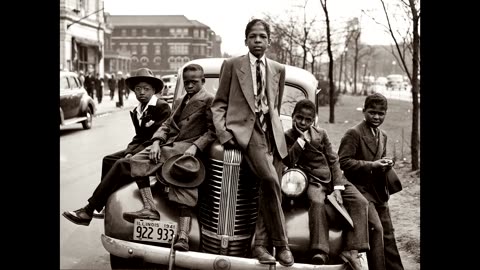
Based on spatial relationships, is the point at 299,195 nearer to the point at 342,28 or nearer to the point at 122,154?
the point at 122,154

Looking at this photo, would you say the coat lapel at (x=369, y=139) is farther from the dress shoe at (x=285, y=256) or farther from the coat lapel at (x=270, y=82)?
the dress shoe at (x=285, y=256)

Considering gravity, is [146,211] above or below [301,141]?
below

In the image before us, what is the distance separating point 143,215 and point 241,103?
115 cm

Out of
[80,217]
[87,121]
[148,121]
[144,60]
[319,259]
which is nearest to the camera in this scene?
[319,259]

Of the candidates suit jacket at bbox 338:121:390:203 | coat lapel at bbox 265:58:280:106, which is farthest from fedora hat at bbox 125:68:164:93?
suit jacket at bbox 338:121:390:203

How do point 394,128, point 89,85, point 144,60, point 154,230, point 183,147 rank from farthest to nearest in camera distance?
point 89,85, point 144,60, point 394,128, point 183,147, point 154,230

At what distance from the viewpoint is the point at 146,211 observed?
4707 mm

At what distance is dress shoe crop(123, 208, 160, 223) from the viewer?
468 centimetres

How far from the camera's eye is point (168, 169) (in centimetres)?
476

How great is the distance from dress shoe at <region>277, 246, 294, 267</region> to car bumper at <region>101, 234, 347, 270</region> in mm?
30

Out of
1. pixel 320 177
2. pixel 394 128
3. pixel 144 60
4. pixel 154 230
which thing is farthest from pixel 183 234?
pixel 144 60

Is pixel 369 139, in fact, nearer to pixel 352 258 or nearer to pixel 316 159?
pixel 316 159

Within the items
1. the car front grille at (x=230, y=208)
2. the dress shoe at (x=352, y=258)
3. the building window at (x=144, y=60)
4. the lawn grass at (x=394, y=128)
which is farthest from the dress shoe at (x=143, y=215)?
the building window at (x=144, y=60)

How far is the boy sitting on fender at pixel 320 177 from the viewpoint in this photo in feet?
15.0
